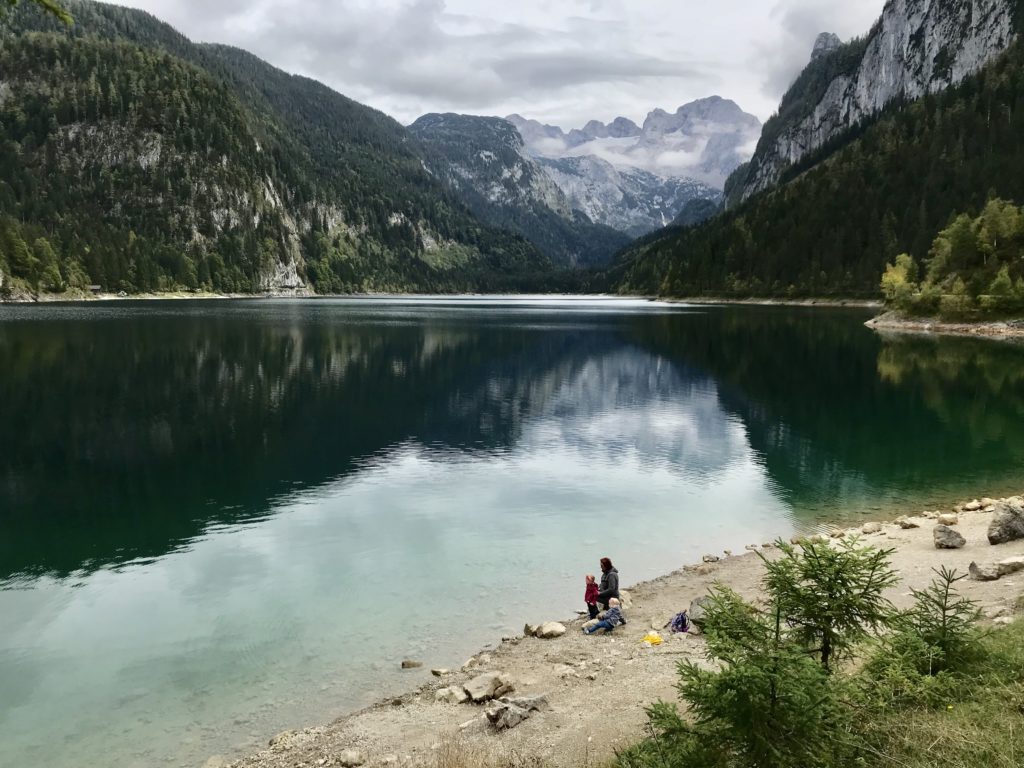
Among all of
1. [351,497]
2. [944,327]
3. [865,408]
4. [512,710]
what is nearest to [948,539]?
[512,710]

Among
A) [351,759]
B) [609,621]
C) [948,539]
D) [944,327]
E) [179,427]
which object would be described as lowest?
[179,427]

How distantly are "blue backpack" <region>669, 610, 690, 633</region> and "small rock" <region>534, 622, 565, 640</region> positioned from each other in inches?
115

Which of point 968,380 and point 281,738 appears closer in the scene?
point 281,738

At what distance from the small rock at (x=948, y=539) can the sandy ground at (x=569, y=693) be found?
305 mm

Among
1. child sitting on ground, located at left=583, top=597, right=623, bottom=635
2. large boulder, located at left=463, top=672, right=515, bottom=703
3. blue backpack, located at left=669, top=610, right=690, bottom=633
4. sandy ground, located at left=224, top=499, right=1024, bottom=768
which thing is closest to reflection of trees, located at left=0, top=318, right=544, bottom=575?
sandy ground, located at left=224, top=499, right=1024, bottom=768

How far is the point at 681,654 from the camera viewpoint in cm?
1583

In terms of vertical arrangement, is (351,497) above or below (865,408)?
below

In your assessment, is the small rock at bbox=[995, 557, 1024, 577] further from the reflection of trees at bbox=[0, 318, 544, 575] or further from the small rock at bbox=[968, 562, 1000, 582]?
the reflection of trees at bbox=[0, 318, 544, 575]

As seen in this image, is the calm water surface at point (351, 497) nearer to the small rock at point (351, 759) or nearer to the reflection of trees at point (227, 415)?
the reflection of trees at point (227, 415)

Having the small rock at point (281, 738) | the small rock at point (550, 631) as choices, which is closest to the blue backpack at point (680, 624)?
the small rock at point (550, 631)

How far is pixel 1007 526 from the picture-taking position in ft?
71.1

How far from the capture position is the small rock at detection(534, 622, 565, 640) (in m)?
18.0

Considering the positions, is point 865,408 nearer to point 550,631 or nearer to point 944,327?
point 550,631

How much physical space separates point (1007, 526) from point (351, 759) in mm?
21325
